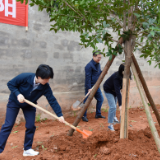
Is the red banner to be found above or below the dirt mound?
above

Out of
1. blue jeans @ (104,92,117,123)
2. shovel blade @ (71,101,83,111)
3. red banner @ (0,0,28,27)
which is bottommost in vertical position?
shovel blade @ (71,101,83,111)

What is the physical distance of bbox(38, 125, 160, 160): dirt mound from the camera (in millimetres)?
2434

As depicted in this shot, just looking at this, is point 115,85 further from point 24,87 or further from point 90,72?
point 24,87

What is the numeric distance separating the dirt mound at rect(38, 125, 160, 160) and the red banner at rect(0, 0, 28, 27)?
2.86 m

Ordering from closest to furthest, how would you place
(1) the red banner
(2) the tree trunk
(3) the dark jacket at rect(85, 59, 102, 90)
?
(2) the tree trunk, (1) the red banner, (3) the dark jacket at rect(85, 59, 102, 90)

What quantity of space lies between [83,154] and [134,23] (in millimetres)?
2122

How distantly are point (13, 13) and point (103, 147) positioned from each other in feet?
11.6

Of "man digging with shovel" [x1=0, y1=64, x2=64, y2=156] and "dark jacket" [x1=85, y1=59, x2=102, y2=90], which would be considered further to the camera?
"dark jacket" [x1=85, y1=59, x2=102, y2=90]

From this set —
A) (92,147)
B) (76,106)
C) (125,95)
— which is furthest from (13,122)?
(76,106)

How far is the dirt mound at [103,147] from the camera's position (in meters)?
2.43

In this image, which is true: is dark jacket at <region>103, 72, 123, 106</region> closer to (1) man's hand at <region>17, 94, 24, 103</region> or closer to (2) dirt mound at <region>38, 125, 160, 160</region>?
(2) dirt mound at <region>38, 125, 160, 160</region>

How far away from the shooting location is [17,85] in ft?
8.71

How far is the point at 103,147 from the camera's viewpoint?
268cm

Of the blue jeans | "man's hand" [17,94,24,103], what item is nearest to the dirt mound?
the blue jeans
